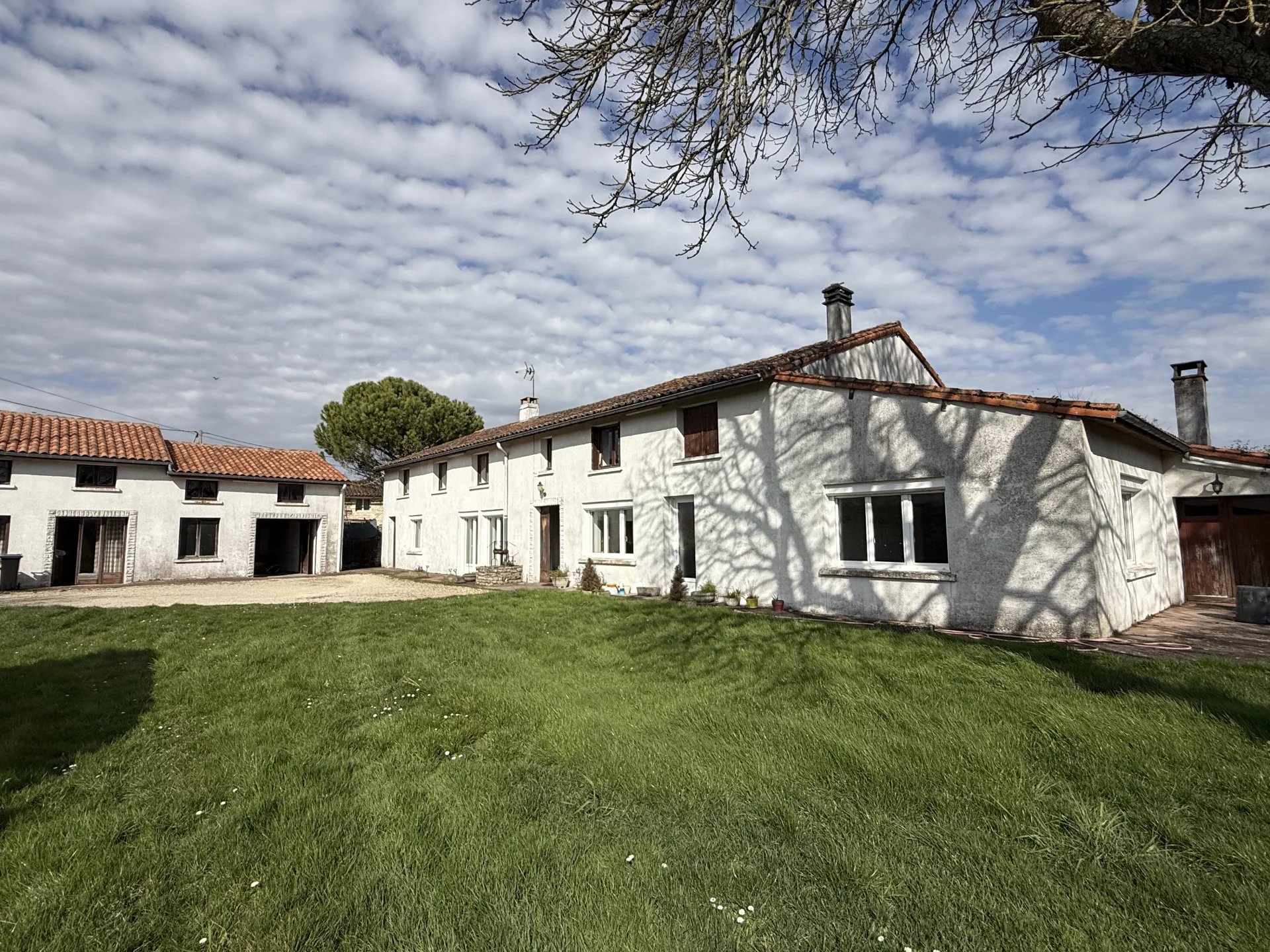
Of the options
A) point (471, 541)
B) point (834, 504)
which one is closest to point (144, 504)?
point (471, 541)

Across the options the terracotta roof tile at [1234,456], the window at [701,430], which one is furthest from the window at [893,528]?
the terracotta roof tile at [1234,456]

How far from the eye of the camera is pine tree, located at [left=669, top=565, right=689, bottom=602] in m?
13.6

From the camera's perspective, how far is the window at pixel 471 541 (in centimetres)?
2269

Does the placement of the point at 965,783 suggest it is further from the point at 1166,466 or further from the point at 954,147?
the point at 1166,466

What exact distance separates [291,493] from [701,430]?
19638 millimetres

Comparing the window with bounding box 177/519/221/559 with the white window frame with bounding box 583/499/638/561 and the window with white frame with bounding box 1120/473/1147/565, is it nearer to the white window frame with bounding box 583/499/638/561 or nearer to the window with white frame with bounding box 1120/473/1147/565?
the white window frame with bounding box 583/499/638/561

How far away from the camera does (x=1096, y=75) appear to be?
4.75m

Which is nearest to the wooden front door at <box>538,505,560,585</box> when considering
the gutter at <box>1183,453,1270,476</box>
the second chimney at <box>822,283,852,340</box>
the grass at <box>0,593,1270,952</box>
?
the second chimney at <box>822,283,852,340</box>

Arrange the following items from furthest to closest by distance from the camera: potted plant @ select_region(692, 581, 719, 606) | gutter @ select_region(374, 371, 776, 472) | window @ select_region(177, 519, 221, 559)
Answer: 1. window @ select_region(177, 519, 221, 559)
2. potted plant @ select_region(692, 581, 719, 606)
3. gutter @ select_region(374, 371, 776, 472)

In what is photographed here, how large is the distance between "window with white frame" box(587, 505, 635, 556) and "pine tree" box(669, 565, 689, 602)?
202 cm

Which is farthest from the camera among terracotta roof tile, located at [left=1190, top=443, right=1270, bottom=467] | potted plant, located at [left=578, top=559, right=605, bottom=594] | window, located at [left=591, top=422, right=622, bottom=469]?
window, located at [left=591, top=422, right=622, bottom=469]

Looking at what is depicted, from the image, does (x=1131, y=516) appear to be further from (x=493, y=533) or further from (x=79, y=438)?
(x=79, y=438)

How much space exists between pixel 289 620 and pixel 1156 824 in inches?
473

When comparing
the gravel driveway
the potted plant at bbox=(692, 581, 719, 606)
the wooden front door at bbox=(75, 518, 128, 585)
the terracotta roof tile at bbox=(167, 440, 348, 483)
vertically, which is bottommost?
the gravel driveway
